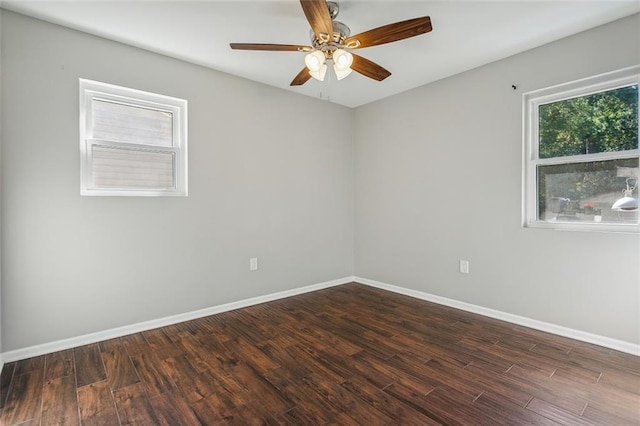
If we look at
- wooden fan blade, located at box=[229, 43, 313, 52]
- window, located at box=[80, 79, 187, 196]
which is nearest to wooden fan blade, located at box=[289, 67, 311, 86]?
wooden fan blade, located at box=[229, 43, 313, 52]

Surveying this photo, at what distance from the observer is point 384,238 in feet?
→ 13.1

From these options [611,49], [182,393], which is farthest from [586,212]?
[182,393]

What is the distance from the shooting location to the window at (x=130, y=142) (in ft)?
8.23

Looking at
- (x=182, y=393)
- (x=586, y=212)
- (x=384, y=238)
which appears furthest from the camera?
(x=384, y=238)

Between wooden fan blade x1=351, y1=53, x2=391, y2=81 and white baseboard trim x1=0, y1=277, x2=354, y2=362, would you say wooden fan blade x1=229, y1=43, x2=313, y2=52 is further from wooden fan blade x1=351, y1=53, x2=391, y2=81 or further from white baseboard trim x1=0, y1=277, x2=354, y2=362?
white baseboard trim x1=0, y1=277, x2=354, y2=362

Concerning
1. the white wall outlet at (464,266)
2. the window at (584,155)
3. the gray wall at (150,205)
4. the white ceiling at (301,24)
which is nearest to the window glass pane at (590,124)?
the window at (584,155)

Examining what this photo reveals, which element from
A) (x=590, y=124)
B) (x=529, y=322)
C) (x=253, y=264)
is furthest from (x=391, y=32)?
(x=529, y=322)

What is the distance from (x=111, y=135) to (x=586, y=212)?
13.1 ft

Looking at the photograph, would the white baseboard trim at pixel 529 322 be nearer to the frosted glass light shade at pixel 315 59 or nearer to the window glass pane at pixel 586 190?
the window glass pane at pixel 586 190

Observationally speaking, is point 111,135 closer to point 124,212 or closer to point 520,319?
point 124,212

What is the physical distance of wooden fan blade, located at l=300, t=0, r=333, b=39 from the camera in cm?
164

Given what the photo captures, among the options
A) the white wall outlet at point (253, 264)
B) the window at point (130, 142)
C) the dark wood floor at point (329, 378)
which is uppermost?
Answer: the window at point (130, 142)

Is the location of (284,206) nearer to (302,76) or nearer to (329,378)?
(302,76)

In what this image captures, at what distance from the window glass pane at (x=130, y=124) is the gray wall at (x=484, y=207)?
2467 mm
